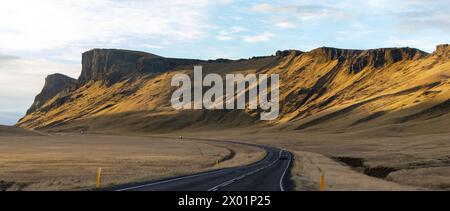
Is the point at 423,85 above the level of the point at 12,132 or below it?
above

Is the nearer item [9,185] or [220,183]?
[220,183]

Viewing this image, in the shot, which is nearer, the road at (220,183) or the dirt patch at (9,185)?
the road at (220,183)

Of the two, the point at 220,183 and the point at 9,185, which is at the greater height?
the point at 220,183

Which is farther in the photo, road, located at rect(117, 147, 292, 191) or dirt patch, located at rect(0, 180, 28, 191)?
dirt patch, located at rect(0, 180, 28, 191)

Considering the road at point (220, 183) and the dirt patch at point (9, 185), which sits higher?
the road at point (220, 183)

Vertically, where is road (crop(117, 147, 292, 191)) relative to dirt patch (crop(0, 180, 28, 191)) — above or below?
above
